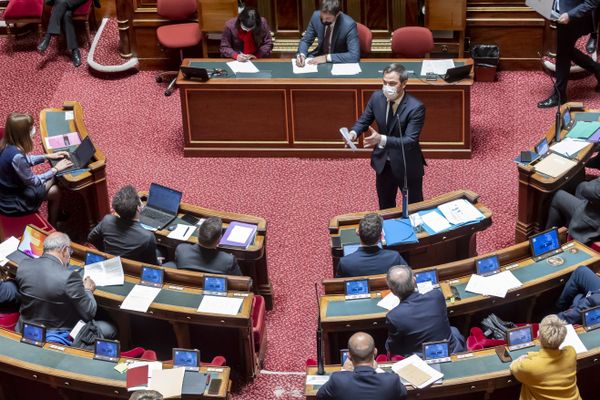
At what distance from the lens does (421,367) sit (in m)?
5.80

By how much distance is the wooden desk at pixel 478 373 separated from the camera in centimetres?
570

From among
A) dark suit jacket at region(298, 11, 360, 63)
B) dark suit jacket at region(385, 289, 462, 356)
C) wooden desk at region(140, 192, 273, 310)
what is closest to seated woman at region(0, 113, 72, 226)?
wooden desk at region(140, 192, 273, 310)

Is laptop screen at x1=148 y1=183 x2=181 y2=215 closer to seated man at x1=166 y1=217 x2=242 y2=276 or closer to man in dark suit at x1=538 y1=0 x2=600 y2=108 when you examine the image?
seated man at x1=166 y1=217 x2=242 y2=276

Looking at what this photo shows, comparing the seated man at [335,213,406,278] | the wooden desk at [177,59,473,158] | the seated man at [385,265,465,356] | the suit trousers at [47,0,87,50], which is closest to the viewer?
the seated man at [385,265,465,356]

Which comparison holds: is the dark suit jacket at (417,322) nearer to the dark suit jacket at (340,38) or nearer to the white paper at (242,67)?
the dark suit jacket at (340,38)

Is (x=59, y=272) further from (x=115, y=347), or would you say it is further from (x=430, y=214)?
(x=430, y=214)

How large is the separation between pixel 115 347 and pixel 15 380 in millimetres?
678

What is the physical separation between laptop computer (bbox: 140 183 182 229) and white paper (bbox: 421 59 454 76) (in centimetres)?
289

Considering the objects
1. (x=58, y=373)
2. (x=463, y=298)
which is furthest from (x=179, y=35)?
(x=58, y=373)

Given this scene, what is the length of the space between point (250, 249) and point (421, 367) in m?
1.78

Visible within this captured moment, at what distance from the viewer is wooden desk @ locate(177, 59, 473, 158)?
9.23 m

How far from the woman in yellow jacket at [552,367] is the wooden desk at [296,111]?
13.1 ft

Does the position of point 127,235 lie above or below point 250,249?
above

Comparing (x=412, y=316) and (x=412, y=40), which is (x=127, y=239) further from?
(x=412, y=40)
